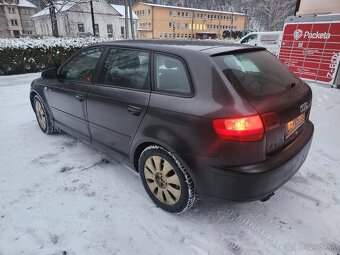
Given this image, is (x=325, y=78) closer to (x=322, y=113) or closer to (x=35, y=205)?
(x=322, y=113)

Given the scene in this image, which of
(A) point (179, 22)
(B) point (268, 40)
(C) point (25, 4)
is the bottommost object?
(B) point (268, 40)

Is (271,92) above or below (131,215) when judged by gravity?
above

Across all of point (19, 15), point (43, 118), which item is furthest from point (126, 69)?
point (19, 15)

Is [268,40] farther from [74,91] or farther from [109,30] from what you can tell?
[109,30]

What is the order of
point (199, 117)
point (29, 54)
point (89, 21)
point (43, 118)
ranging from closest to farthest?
point (199, 117)
point (43, 118)
point (29, 54)
point (89, 21)

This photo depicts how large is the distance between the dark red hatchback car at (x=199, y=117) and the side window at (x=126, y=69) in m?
0.01

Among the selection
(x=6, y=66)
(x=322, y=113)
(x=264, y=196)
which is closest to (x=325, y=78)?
(x=322, y=113)

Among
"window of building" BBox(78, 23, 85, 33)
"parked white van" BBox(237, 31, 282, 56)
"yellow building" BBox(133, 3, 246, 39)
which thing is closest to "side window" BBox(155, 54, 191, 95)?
"parked white van" BBox(237, 31, 282, 56)

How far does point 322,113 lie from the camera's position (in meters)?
5.57

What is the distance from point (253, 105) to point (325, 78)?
8.05 m

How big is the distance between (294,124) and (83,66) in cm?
261

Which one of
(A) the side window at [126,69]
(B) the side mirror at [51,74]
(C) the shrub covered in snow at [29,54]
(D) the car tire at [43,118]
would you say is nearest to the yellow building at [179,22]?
(C) the shrub covered in snow at [29,54]

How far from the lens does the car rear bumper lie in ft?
6.29

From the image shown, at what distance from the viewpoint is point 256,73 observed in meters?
2.26
